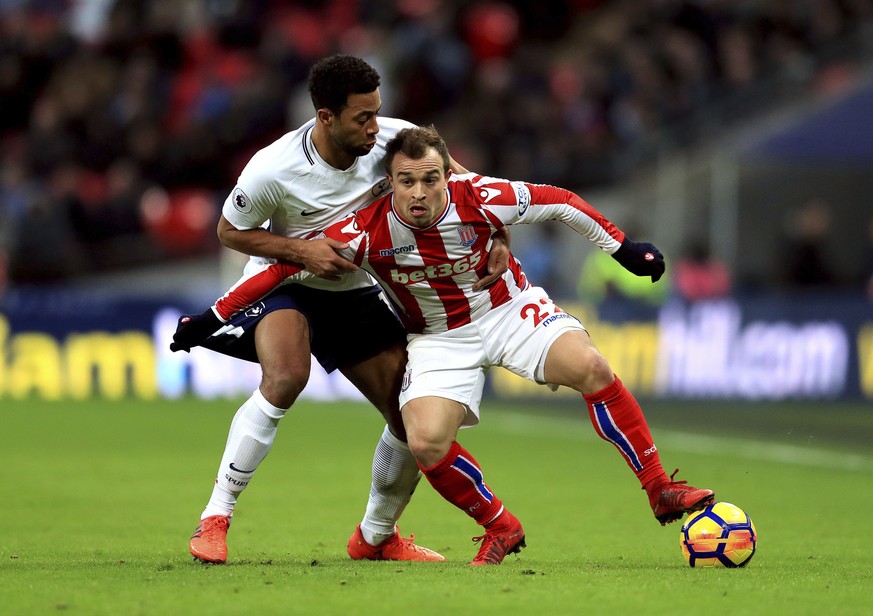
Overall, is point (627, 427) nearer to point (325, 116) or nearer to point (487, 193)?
point (487, 193)

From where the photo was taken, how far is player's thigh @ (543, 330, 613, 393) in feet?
21.5

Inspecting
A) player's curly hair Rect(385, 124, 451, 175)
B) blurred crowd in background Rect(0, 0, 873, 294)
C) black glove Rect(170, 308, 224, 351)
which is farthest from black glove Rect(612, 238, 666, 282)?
blurred crowd in background Rect(0, 0, 873, 294)

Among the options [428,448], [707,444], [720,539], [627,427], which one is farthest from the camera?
[707,444]

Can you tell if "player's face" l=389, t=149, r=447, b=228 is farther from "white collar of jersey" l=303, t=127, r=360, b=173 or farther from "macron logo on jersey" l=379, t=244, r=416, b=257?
"white collar of jersey" l=303, t=127, r=360, b=173

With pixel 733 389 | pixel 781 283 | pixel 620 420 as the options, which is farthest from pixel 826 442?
pixel 620 420

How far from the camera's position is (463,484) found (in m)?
6.52

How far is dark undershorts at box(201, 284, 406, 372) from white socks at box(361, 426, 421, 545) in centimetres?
42

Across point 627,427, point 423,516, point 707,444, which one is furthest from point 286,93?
point 627,427

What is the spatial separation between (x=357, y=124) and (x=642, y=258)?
1359 millimetres

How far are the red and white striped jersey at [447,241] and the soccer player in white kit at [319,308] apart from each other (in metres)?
0.10

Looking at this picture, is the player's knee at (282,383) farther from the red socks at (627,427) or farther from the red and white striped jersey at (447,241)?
the red socks at (627,427)

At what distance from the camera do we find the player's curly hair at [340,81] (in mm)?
6477

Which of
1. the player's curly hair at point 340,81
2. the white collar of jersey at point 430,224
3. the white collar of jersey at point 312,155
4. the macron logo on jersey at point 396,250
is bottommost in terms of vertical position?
the macron logo on jersey at point 396,250

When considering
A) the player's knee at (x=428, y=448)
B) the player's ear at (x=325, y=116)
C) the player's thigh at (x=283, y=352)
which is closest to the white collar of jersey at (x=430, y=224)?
the player's ear at (x=325, y=116)
